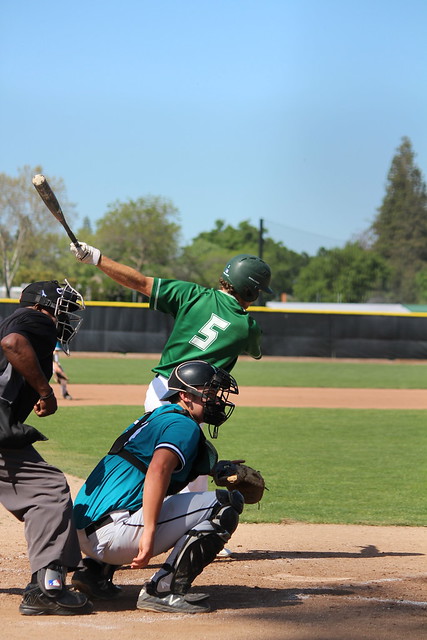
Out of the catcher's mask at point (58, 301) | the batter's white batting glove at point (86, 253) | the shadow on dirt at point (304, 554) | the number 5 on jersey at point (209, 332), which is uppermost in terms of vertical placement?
the batter's white batting glove at point (86, 253)

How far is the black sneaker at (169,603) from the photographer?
14.6 ft

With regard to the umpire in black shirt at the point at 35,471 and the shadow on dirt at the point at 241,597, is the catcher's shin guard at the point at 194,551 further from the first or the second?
the umpire in black shirt at the point at 35,471

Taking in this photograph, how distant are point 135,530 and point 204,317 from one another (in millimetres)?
1742

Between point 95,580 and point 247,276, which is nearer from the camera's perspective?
point 95,580

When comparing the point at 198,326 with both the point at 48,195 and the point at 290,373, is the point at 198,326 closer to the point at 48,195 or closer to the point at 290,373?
the point at 48,195

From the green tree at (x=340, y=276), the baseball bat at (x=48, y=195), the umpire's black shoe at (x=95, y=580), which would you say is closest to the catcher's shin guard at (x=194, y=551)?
the umpire's black shoe at (x=95, y=580)

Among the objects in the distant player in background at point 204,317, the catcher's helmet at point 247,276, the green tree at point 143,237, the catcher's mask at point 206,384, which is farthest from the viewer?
the green tree at point 143,237

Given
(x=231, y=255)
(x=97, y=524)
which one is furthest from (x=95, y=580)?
(x=231, y=255)

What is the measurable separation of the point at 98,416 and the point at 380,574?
10.6 meters

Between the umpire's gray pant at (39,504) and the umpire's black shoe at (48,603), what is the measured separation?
0.38ft

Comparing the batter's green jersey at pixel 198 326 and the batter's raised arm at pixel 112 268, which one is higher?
the batter's raised arm at pixel 112 268

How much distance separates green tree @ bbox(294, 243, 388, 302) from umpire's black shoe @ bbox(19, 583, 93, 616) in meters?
37.2

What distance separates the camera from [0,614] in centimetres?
436

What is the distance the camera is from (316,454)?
11.9 meters
